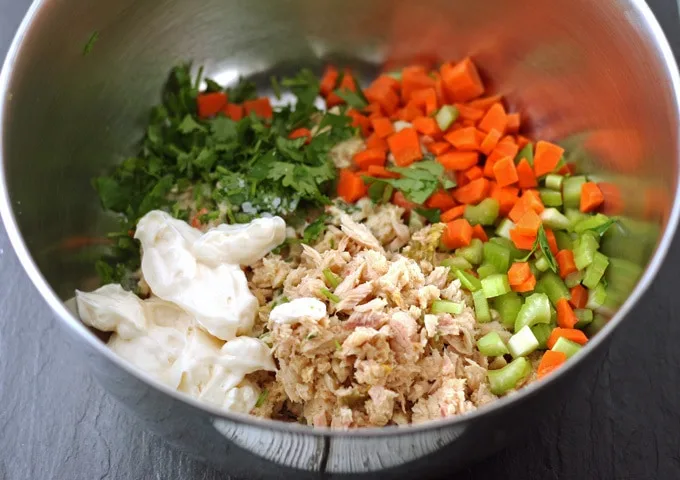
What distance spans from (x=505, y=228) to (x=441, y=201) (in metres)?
0.21

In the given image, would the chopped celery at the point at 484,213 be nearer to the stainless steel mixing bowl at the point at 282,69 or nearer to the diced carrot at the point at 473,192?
the diced carrot at the point at 473,192

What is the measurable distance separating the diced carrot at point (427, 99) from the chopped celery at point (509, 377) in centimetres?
93

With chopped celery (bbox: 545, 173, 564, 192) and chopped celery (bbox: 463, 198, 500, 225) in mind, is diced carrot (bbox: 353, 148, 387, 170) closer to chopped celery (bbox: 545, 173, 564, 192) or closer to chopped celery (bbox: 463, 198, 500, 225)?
chopped celery (bbox: 463, 198, 500, 225)

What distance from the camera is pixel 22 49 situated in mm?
1721

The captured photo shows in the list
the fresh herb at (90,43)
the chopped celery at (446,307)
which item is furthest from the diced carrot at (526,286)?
the fresh herb at (90,43)

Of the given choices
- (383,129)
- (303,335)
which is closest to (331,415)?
(303,335)

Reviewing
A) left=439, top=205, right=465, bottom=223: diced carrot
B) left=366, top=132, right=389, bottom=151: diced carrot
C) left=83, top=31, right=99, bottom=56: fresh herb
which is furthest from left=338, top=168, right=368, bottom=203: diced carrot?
left=83, top=31, right=99, bottom=56: fresh herb

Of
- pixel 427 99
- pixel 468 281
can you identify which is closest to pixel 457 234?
pixel 468 281

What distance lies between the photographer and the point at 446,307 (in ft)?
5.74

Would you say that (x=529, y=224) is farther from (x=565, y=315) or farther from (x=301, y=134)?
(x=301, y=134)

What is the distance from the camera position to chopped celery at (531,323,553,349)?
70.9 inches

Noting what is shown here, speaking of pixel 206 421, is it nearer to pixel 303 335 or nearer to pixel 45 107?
pixel 303 335

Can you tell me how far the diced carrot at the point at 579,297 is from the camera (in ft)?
6.11

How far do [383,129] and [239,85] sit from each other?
56 centimetres
